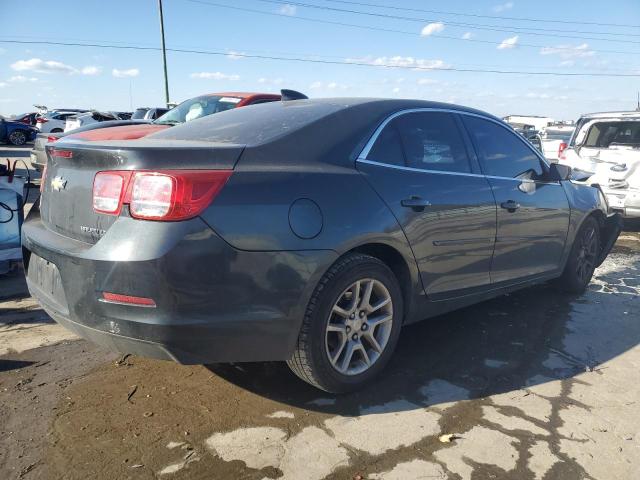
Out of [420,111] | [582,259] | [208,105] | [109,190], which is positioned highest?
[208,105]

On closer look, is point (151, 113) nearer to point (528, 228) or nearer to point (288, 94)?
point (288, 94)

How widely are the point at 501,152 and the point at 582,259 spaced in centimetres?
163

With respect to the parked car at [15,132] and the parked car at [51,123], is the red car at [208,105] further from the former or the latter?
the parked car at [51,123]

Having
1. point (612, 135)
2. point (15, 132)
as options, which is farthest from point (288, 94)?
point (15, 132)

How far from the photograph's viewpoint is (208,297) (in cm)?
246

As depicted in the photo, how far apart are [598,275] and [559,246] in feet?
6.00

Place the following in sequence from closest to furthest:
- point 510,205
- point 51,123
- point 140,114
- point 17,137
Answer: point 510,205
point 140,114
point 17,137
point 51,123

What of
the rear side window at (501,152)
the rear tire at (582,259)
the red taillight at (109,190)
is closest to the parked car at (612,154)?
the rear tire at (582,259)

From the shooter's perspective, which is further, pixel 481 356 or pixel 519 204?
pixel 519 204

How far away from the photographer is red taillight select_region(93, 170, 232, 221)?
7.91 feet

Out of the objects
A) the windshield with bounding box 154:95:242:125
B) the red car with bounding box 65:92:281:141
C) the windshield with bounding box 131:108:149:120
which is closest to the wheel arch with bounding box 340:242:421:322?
the red car with bounding box 65:92:281:141

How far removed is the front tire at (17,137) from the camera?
74.0ft

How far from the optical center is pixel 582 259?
509cm

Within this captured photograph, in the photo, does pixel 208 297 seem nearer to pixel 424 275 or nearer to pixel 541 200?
pixel 424 275
